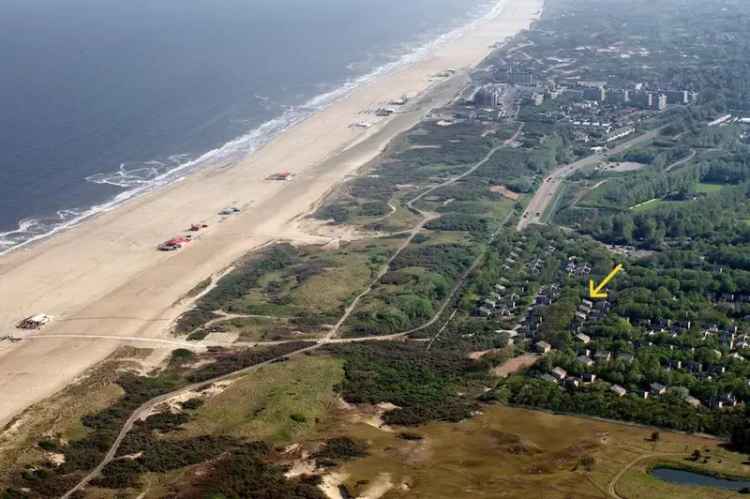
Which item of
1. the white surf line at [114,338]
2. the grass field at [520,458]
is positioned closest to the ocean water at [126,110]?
the white surf line at [114,338]

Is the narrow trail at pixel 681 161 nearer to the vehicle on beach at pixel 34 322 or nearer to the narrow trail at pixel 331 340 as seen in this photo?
the narrow trail at pixel 331 340

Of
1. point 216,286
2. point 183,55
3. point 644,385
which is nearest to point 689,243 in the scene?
point 644,385

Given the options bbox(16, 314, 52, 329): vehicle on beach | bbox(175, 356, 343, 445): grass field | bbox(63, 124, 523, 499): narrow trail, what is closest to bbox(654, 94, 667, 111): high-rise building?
bbox(63, 124, 523, 499): narrow trail

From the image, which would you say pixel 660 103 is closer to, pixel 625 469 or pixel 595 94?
pixel 595 94

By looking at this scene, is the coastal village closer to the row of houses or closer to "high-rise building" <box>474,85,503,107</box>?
the row of houses

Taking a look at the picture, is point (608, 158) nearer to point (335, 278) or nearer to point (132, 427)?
point (335, 278)

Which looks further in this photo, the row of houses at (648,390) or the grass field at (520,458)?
the row of houses at (648,390)
